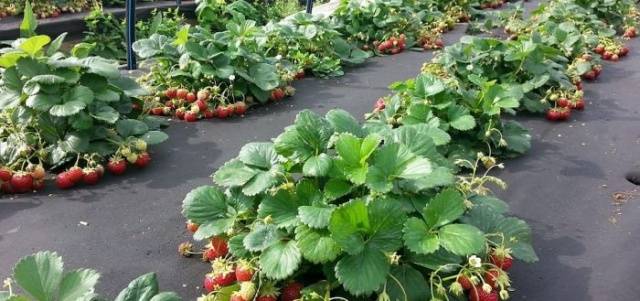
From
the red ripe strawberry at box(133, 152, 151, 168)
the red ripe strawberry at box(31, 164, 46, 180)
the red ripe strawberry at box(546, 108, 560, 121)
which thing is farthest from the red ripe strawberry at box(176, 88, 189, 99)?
the red ripe strawberry at box(546, 108, 560, 121)

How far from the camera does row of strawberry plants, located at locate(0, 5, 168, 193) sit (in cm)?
300

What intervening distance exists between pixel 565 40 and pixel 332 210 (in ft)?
12.4

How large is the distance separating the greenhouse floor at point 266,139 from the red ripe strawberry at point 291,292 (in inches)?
15.1

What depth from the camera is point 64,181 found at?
298 centimetres

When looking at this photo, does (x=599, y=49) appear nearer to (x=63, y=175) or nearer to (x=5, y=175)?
(x=63, y=175)

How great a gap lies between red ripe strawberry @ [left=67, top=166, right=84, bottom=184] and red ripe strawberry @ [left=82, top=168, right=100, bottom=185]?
20 millimetres

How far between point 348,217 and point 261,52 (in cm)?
309

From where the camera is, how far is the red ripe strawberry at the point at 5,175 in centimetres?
291

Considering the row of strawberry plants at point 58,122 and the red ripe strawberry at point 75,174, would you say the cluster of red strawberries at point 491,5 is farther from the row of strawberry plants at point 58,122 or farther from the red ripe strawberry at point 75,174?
the red ripe strawberry at point 75,174

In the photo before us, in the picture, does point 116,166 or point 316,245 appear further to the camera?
point 116,166

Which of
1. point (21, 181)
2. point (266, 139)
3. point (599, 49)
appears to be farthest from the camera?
point (599, 49)

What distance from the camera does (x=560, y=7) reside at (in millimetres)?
6125

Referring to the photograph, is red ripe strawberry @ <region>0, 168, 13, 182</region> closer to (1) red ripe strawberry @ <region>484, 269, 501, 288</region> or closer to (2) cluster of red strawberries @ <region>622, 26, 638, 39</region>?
(1) red ripe strawberry @ <region>484, 269, 501, 288</region>

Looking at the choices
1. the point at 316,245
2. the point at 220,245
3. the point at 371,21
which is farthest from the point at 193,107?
the point at 371,21
